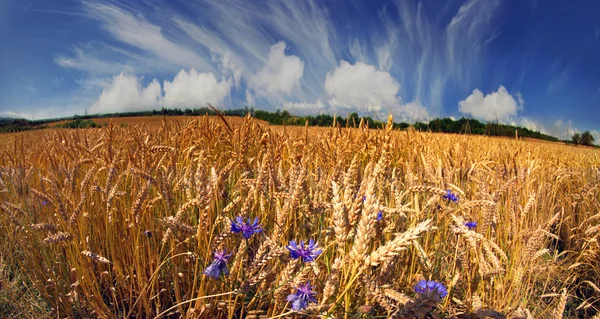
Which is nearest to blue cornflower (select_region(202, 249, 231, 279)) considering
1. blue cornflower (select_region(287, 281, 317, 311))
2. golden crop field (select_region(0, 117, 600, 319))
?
golden crop field (select_region(0, 117, 600, 319))

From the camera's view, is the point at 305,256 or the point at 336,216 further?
the point at 305,256

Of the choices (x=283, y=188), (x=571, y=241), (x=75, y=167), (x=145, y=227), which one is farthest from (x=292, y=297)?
(x=571, y=241)

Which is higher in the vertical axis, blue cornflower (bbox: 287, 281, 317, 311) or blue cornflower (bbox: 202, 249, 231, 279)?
blue cornflower (bbox: 202, 249, 231, 279)

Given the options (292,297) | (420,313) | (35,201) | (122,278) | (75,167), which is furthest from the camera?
(35,201)

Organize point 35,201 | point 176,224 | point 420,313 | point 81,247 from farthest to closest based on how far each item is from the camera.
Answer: point 35,201 < point 81,247 < point 176,224 < point 420,313

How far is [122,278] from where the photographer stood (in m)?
1.69

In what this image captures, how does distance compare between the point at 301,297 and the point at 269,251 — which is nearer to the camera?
the point at 301,297

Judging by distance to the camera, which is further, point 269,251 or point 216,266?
point 269,251

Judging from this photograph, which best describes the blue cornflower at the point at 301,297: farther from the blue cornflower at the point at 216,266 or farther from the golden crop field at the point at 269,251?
the blue cornflower at the point at 216,266

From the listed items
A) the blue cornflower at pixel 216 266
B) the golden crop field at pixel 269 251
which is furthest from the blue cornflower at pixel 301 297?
the blue cornflower at pixel 216 266

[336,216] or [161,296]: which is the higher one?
[336,216]

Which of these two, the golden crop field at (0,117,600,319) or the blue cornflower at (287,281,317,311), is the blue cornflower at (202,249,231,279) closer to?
the golden crop field at (0,117,600,319)

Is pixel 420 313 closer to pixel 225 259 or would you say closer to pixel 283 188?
pixel 225 259

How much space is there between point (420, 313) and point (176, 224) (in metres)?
0.90
